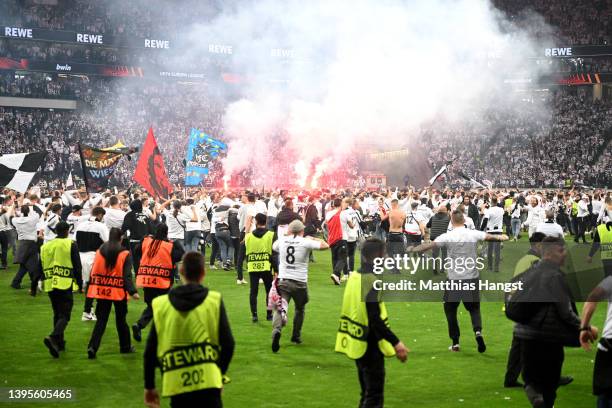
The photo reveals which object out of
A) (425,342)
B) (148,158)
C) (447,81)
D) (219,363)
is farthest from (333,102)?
(219,363)

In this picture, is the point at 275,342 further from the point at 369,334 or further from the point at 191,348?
the point at 191,348

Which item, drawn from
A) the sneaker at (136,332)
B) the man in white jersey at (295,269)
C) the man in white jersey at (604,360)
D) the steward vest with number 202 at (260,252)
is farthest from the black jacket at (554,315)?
the sneaker at (136,332)

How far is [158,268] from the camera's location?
10766 mm

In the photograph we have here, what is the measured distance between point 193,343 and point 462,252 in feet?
20.2

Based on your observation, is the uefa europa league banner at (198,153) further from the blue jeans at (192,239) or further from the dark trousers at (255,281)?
the dark trousers at (255,281)

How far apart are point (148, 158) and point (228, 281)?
143 inches

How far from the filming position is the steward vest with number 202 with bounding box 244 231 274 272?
1223cm

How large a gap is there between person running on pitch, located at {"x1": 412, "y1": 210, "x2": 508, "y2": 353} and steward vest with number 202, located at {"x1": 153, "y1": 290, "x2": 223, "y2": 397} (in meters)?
5.48

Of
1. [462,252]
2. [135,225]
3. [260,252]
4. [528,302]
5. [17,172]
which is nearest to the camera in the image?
[528,302]

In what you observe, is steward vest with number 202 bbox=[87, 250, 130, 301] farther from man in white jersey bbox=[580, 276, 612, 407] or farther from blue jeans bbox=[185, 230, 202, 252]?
blue jeans bbox=[185, 230, 202, 252]

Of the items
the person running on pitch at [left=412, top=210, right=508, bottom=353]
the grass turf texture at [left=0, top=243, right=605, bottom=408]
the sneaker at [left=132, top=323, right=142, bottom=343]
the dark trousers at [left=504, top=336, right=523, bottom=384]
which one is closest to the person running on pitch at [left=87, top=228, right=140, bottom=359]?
the grass turf texture at [left=0, top=243, right=605, bottom=408]

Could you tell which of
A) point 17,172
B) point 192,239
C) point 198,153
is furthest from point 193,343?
point 198,153

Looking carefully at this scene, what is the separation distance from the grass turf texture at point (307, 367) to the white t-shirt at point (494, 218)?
5633 millimetres

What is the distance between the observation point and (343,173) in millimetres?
46656
